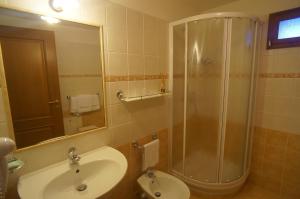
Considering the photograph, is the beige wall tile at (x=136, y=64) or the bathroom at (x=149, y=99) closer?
the bathroom at (x=149, y=99)

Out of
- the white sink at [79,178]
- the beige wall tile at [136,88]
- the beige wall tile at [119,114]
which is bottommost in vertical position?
the white sink at [79,178]

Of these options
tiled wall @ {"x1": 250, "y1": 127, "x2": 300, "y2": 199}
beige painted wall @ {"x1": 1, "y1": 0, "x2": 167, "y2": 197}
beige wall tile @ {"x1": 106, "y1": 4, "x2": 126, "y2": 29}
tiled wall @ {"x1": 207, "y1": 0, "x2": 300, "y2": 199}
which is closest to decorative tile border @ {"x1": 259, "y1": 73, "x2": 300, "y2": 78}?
tiled wall @ {"x1": 207, "y1": 0, "x2": 300, "y2": 199}

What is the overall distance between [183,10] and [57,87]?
1.73 meters

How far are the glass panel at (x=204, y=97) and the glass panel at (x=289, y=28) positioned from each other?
746mm

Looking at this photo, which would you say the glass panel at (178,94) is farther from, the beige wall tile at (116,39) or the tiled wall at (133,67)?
the beige wall tile at (116,39)

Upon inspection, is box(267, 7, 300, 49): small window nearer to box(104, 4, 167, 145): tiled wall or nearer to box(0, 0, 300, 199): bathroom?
box(0, 0, 300, 199): bathroom

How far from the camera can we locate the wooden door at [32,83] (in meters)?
0.96

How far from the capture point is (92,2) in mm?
1226

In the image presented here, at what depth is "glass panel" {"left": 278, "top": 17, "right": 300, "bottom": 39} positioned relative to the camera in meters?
1.70

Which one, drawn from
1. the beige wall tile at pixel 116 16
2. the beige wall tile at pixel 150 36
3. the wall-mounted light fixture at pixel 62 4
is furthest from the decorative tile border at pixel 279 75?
the wall-mounted light fixture at pixel 62 4

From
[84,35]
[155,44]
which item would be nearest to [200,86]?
[155,44]

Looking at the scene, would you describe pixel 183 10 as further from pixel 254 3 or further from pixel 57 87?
pixel 57 87

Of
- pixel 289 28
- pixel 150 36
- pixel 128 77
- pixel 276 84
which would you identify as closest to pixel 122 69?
pixel 128 77

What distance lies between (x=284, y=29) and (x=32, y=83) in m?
2.39
